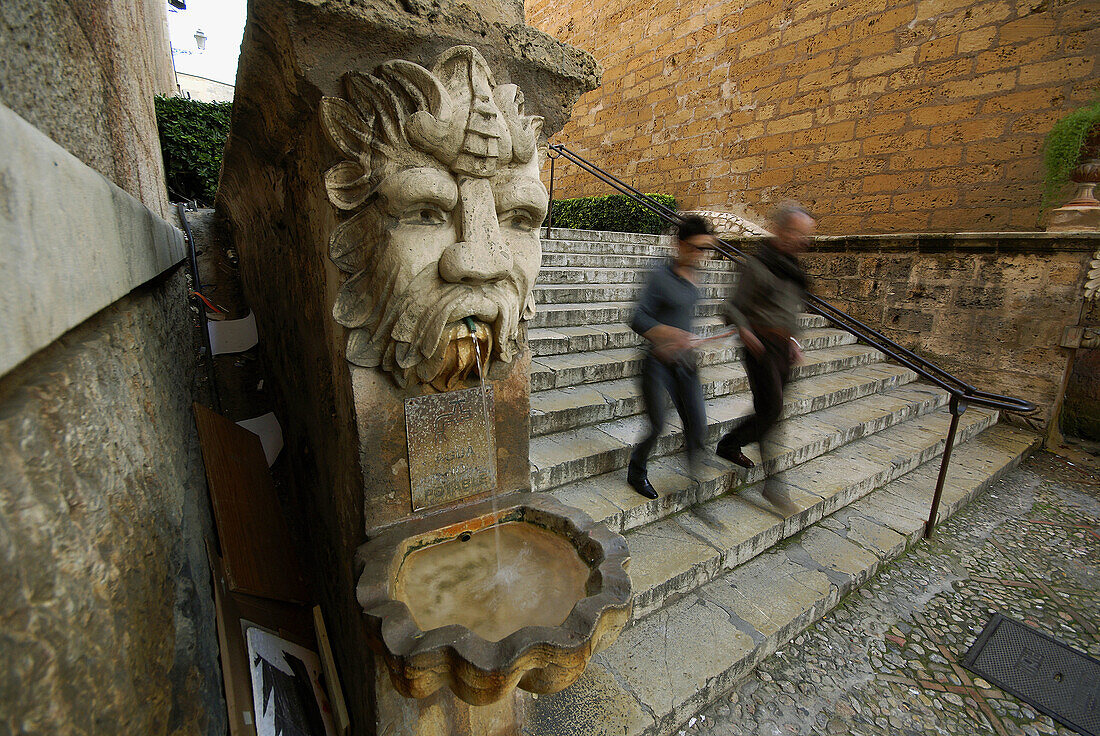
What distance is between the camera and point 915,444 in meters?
3.88

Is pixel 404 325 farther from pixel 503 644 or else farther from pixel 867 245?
pixel 867 245

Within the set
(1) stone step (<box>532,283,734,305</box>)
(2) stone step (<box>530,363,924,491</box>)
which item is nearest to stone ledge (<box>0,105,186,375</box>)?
(2) stone step (<box>530,363,924,491</box>)

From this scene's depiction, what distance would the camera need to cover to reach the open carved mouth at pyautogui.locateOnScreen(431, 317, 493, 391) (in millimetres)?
1348

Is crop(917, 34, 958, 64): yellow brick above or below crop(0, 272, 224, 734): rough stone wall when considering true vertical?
above

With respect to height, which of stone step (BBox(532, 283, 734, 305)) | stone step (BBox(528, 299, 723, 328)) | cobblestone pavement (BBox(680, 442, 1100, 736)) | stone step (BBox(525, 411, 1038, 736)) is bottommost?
cobblestone pavement (BBox(680, 442, 1100, 736))

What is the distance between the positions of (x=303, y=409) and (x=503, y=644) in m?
1.69

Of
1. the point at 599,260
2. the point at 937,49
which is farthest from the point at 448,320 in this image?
the point at 937,49

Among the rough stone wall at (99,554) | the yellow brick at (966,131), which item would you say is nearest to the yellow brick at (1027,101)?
the yellow brick at (966,131)

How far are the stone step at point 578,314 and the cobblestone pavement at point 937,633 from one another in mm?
2246

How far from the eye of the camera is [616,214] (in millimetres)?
8242

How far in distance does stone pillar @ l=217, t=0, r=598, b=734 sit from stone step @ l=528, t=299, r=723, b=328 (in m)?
2.16

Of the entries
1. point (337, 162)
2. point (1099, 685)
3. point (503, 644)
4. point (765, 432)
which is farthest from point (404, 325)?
point (1099, 685)

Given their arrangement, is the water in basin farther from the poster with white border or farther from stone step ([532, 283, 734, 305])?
stone step ([532, 283, 734, 305])

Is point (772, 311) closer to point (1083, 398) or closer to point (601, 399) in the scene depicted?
point (601, 399)
